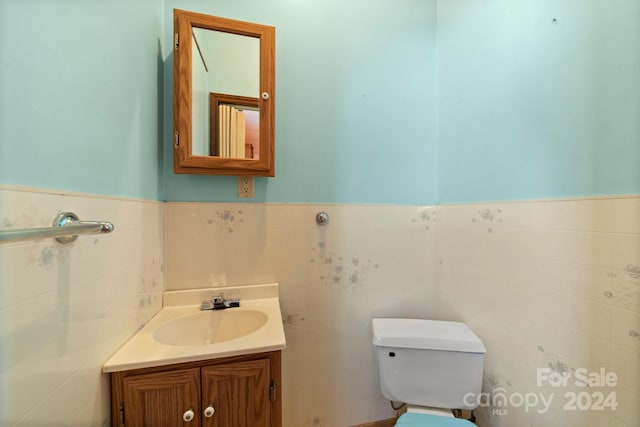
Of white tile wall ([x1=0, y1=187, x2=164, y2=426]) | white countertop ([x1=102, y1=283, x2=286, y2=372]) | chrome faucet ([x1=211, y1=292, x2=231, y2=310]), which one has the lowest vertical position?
white countertop ([x1=102, y1=283, x2=286, y2=372])

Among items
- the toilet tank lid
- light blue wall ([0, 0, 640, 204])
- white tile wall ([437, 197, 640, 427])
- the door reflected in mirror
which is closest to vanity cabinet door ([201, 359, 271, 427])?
the toilet tank lid

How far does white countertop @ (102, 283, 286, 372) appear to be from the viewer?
694mm

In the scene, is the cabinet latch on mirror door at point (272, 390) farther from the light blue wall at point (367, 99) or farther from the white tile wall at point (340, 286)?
the light blue wall at point (367, 99)

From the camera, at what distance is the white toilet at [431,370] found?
1000mm

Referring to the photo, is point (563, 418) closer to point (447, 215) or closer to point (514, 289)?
point (514, 289)

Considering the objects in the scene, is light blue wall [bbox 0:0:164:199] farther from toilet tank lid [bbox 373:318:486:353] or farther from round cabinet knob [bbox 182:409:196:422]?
toilet tank lid [bbox 373:318:486:353]

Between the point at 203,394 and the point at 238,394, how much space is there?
0.11 meters

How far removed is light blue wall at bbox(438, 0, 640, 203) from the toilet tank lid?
2.05 feet

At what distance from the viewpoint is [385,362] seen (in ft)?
3.50

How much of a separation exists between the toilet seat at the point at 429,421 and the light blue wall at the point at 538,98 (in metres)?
0.94

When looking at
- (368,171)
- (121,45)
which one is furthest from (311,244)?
(121,45)

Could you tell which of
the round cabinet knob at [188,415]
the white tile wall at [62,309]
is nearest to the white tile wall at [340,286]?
the white tile wall at [62,309]

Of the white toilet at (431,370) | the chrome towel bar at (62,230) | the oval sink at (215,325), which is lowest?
the white toilet at (431,370)

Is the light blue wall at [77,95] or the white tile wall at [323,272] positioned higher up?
the light blue wall at [77,95]
